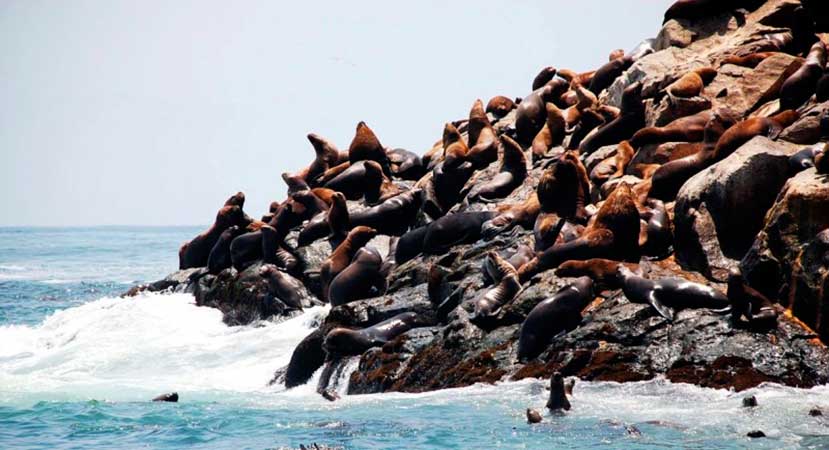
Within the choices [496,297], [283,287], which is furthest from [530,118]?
[496,297]

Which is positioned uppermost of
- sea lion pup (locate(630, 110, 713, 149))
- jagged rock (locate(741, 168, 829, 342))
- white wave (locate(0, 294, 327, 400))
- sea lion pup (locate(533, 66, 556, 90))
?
sea lion pup (locate(533, 66, 556, 90))

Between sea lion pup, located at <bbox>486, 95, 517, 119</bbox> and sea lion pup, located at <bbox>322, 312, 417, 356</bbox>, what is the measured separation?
1070 cm

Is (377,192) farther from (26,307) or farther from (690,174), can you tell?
(26,307)

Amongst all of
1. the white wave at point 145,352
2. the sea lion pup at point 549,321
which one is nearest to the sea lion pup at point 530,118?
the white wave at point 145,352

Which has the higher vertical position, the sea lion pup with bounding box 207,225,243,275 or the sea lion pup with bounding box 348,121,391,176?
the sea lion pup with bounding box 348,121,391,176

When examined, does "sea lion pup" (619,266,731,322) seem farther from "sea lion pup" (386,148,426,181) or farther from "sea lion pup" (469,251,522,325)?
"sea lion pup" (386,148,426,181)

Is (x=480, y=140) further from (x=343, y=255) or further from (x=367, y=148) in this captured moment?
(x=343, y=255)

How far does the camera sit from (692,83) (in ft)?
57.2

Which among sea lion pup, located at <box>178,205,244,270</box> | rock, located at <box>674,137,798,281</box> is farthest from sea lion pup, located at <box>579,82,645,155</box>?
Result: sea lion pup, located at <box>178,205,244,270</box>

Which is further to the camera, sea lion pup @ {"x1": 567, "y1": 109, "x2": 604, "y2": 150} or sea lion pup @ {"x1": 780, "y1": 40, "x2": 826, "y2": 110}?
sea lion pup @ {"x1": 567, "y1": 109, "x2": 604, "y2": 150}

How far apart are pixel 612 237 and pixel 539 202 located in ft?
8.51

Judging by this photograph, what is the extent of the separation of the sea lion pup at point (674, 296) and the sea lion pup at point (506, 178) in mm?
6469

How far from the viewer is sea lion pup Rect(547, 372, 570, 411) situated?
10.5m

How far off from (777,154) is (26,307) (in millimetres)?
22851
